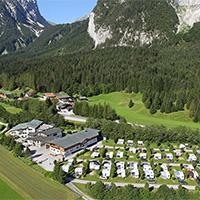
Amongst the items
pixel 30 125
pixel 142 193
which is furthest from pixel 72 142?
pixel 142 193

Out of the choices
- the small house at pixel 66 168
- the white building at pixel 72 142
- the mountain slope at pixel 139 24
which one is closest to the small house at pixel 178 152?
the white building at pixel 72 142

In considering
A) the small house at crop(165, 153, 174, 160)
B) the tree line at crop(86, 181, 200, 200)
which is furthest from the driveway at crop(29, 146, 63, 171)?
the small house at crop(165, 153, 174, 160)

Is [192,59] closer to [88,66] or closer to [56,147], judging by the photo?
[88,66]

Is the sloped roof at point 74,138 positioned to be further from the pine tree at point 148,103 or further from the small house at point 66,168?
the pine tree at point 148,103

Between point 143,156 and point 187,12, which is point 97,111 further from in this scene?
point 187,12

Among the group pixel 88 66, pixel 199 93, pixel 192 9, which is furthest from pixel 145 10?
pixel 199 93
